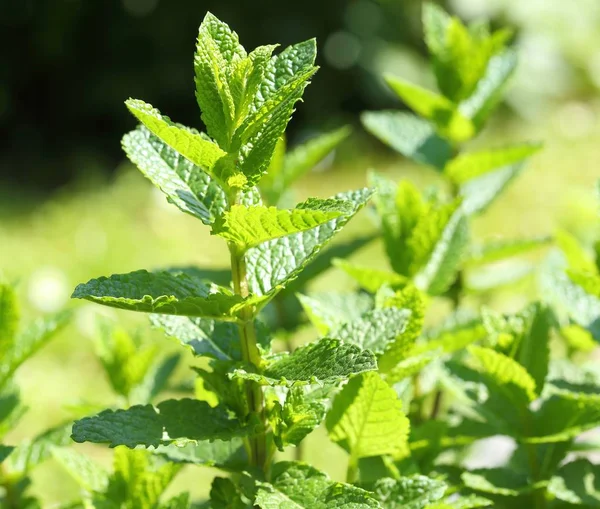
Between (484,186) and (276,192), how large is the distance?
370 mm

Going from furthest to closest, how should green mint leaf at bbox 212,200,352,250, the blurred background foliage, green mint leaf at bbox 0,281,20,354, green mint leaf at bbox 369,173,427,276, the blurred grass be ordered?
the blurred background foliage → the blurred grass → green mint leaf at bbox 369,173,427,276 → green mint leaf at bbox 0,281,20,354 → green mint leaf at bbox 212,200,352,250

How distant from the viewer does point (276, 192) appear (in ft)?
4.60

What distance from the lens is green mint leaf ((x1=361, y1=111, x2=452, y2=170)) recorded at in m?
1.48

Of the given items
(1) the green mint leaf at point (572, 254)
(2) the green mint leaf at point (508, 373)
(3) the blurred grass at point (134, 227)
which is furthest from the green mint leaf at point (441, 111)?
(3) the blurred grass at point (134, 227)

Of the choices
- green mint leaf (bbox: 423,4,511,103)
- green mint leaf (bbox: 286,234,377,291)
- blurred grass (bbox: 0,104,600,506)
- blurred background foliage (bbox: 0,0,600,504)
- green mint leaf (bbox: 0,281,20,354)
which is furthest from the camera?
blurred background foliage (bbox: 0,0,600,504)

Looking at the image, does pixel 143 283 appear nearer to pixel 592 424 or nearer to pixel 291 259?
pixel 291 259

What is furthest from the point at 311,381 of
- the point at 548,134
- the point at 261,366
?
the point at 548,134

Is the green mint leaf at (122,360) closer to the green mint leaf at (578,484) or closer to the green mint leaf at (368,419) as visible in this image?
the green mint leaf at (368,419)

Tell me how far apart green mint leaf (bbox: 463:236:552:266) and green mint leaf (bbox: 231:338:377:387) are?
642mm

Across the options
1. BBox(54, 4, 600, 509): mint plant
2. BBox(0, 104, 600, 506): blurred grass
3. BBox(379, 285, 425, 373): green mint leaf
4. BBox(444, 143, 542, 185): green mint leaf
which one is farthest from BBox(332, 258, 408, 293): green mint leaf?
BBox(0, 104, 600, 506): blurred grass

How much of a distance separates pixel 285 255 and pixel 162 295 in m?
0.15

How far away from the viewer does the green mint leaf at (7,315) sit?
3.50 ft

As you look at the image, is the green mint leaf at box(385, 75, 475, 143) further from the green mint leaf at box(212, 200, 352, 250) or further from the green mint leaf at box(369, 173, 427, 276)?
the green mint leaf at box(212, 200, 352, 250)

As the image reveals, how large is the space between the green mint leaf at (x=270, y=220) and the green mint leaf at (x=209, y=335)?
143 mm
